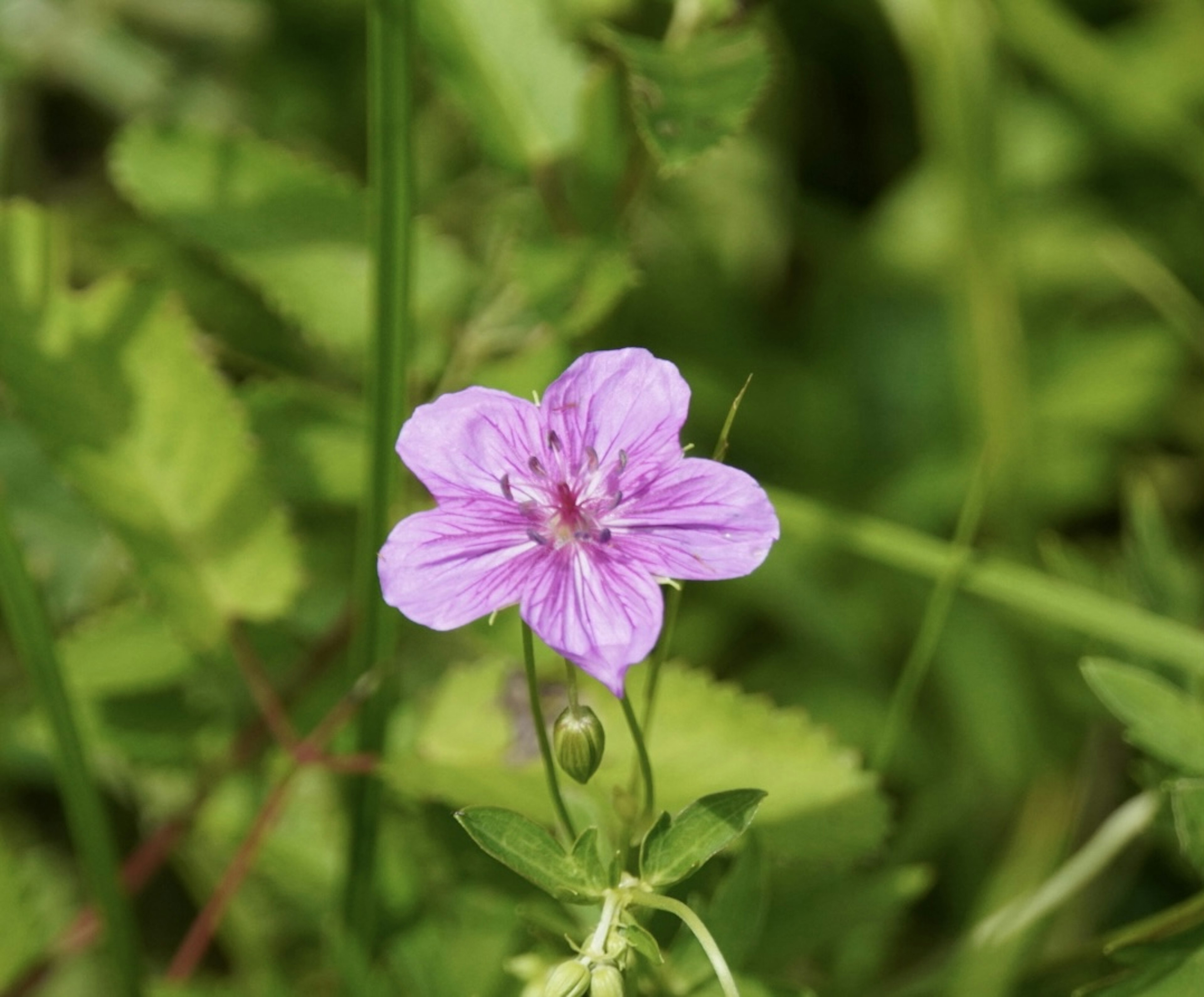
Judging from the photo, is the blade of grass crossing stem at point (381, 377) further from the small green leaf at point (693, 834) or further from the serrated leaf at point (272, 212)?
the small green leaf at point (693, 834)

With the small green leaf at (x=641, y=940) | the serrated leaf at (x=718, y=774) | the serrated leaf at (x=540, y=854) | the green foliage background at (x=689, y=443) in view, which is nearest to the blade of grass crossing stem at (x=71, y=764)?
the green foliage background at (x=689, y=443)

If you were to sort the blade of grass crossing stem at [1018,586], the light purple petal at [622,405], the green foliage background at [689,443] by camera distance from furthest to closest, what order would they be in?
the blade of grass crossing stem at [1018,586], the green foliage background at [689,443], the light purple petal at [622,405]

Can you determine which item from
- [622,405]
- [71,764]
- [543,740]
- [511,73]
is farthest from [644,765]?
[511,73]

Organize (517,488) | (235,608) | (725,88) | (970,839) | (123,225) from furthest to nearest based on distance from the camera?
(123,225), (970,839), (235,608), (725,88), (517,488)

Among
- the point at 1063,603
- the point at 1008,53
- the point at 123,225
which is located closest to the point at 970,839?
the point at 1063,603

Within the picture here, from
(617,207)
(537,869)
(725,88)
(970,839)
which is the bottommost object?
(970,839)

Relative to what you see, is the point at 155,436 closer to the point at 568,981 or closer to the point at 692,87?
the point at 692,87

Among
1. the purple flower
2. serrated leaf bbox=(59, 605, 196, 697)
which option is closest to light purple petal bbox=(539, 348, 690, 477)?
the purple flower

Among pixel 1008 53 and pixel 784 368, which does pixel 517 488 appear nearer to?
pixel 784 368
